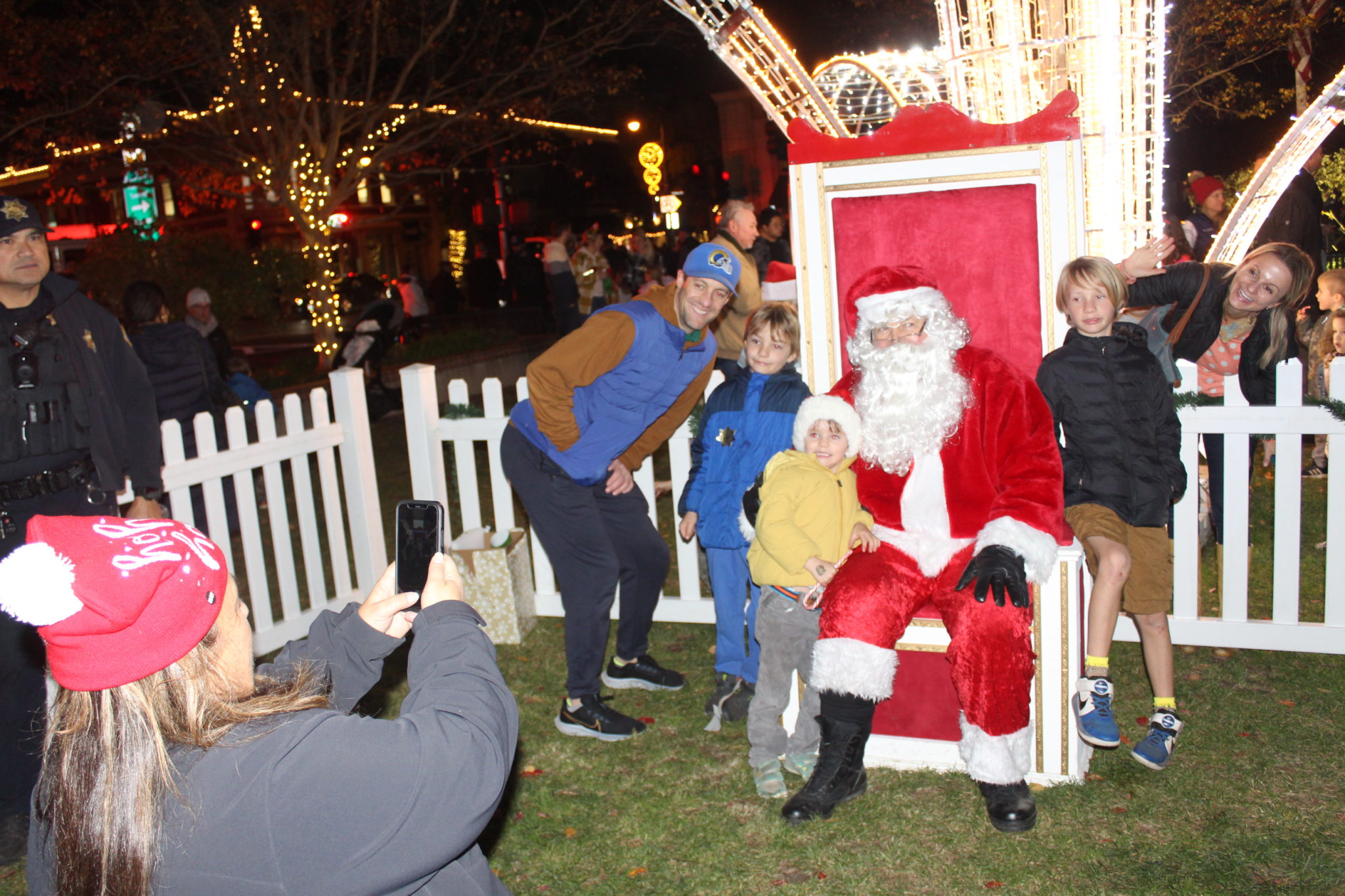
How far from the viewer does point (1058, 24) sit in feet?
16.5

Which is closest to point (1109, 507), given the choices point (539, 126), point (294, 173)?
point (294, 173)

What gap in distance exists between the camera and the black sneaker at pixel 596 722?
14.1 feet

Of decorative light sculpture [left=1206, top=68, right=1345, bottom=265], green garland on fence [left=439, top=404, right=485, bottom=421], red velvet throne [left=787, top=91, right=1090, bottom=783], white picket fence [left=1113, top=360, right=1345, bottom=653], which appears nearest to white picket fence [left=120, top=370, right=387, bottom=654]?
green garland on fence [left=439, top=404, right=485, bottom=421]

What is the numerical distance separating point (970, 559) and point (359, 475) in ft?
12.0

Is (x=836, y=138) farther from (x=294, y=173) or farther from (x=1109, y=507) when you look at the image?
(x=294, y=173)

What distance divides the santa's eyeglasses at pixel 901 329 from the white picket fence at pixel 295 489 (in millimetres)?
2873

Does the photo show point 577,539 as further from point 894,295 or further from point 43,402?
point 43,402

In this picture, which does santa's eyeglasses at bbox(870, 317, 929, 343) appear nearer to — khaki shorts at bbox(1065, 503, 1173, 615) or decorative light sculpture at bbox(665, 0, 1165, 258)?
khaki shorts at bbox(1065, 503, 1173, 615)

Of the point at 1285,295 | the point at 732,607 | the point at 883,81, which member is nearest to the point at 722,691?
the point at 732,607

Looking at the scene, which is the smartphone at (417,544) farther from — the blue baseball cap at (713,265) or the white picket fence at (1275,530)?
the white picket fence at (1275,530)

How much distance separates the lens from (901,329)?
3.74 meters

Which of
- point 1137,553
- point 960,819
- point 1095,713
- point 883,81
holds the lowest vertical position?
point 960,819

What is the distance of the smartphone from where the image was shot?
1990mm

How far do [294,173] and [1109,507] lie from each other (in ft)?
48.2
